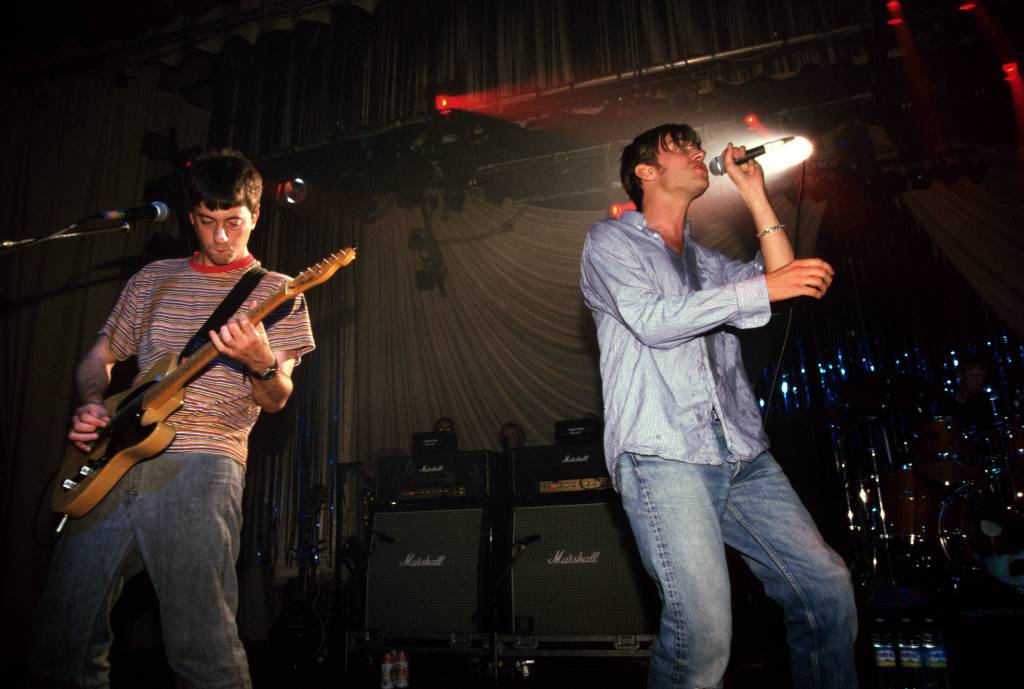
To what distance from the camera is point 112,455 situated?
1.97m

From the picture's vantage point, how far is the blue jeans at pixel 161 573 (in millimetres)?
1780

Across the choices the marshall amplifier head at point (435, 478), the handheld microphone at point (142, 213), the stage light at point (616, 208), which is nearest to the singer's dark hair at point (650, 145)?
the handheld microphone at point (142, 213)

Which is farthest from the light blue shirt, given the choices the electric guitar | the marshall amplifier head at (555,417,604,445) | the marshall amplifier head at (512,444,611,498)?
the marshall amplifier head at (555,417,604,445)

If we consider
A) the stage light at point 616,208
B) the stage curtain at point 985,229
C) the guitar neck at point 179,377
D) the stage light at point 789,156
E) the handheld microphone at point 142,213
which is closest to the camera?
the guitar neck at point 179,377

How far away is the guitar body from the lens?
6.36 ft

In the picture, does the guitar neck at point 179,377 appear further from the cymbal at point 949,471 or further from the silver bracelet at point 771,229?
the cymbal at point 949,471

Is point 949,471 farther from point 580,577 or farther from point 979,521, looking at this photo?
point 580,577

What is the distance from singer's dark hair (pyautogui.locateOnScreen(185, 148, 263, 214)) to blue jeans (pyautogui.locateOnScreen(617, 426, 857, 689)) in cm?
161

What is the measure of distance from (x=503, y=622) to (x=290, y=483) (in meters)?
3.12

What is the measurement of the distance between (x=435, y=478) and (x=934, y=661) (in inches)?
114

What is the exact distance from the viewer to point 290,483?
6.35 m

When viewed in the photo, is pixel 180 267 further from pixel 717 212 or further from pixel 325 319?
pixel 717 212

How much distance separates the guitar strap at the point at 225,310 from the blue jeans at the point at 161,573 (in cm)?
39

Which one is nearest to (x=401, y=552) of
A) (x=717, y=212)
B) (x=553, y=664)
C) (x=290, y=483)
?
(x=553, y=664)
